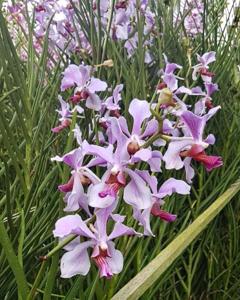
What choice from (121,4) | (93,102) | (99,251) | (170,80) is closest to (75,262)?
(99,251)

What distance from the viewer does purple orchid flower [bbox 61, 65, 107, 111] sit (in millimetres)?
828

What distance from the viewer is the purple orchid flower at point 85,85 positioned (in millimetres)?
828

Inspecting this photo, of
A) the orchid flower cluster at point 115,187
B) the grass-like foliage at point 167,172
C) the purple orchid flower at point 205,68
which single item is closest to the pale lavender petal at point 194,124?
the orchid flower cluster at point 115,187

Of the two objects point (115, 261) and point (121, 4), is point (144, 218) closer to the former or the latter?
point (115, 261)

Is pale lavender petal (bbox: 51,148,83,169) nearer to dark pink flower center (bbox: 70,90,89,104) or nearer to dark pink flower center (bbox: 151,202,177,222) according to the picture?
dark pink flower center (bbox: 151,202,177,222)

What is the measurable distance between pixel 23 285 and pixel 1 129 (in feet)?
0.61

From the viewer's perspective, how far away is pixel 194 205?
124 centimetres

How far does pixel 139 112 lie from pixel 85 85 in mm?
337

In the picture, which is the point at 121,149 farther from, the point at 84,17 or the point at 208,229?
the point at 208,229

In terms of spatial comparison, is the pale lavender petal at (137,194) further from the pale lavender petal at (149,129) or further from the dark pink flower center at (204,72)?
the dark pink flower center at (204,72)

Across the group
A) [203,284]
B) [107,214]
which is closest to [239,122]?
[203,284]

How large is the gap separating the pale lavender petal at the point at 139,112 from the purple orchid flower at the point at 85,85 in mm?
282

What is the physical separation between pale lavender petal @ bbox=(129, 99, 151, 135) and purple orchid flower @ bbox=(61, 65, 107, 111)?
11.1 inches

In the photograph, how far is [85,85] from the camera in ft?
2.79
